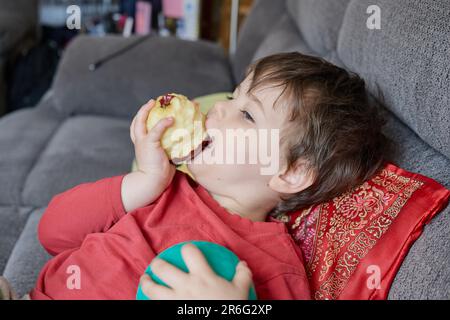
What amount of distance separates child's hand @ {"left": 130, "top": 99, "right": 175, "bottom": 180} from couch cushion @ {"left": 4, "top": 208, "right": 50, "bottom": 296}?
389mm

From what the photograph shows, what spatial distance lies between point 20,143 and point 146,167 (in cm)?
90

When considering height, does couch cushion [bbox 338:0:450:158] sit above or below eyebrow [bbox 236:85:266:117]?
above

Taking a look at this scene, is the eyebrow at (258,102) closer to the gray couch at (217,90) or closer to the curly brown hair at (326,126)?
the curly brown hair at (326,126)

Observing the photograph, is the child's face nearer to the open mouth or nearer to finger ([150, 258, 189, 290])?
the open mouth

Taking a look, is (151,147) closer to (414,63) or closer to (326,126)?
(326,126)

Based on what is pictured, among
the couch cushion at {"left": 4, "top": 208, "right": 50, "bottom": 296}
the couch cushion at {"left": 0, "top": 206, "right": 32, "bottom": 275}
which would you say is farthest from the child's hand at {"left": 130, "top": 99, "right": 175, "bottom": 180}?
the couch cushion at {"left": 0, "top": 206, "right": 32, "bottom": 275}

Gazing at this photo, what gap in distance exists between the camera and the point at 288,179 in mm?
939

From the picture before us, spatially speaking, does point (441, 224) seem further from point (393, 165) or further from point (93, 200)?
point (93, 200)

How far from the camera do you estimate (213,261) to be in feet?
2.32

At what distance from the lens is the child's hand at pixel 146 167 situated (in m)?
0.86

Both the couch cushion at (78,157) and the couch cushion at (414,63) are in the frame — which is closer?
the couch cushion at (414,63)

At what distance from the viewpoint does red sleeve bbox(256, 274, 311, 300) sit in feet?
2.70

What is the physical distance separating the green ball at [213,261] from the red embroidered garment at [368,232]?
Result: 8.1 inches

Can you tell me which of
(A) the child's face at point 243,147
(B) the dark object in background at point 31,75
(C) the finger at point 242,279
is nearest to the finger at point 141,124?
(A) the child's face at point 243,147
